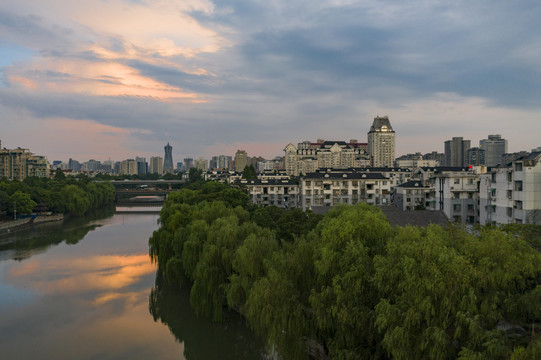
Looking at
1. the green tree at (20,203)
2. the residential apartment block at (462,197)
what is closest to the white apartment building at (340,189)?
the residential apartment block at (462,197)

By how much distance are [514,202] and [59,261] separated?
→ 29406mm

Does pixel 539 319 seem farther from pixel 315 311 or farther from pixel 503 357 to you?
pixel 315 311

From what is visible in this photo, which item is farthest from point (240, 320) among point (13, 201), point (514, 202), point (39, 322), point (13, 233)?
point (13, 201)

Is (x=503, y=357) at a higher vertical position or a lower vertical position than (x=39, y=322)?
higher

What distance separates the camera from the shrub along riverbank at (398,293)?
7.63m

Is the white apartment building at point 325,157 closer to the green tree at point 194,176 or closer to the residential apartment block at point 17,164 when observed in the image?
the green tree at point 194,176

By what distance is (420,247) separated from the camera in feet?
29.3

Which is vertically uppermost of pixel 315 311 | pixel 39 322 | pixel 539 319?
pixel 539 319

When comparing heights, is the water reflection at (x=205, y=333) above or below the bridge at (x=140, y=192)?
below

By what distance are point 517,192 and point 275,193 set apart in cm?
3292

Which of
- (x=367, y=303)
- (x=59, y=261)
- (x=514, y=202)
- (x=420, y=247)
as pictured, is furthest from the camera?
(x=59, y=261)

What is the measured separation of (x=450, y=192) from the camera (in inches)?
1318

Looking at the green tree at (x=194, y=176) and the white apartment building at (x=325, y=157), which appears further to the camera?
the white apartment building at (x=325, y=157)

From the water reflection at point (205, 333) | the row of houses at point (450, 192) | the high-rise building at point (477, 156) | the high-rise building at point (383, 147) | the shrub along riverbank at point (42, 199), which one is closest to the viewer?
the water reflection at point (205, 333)
